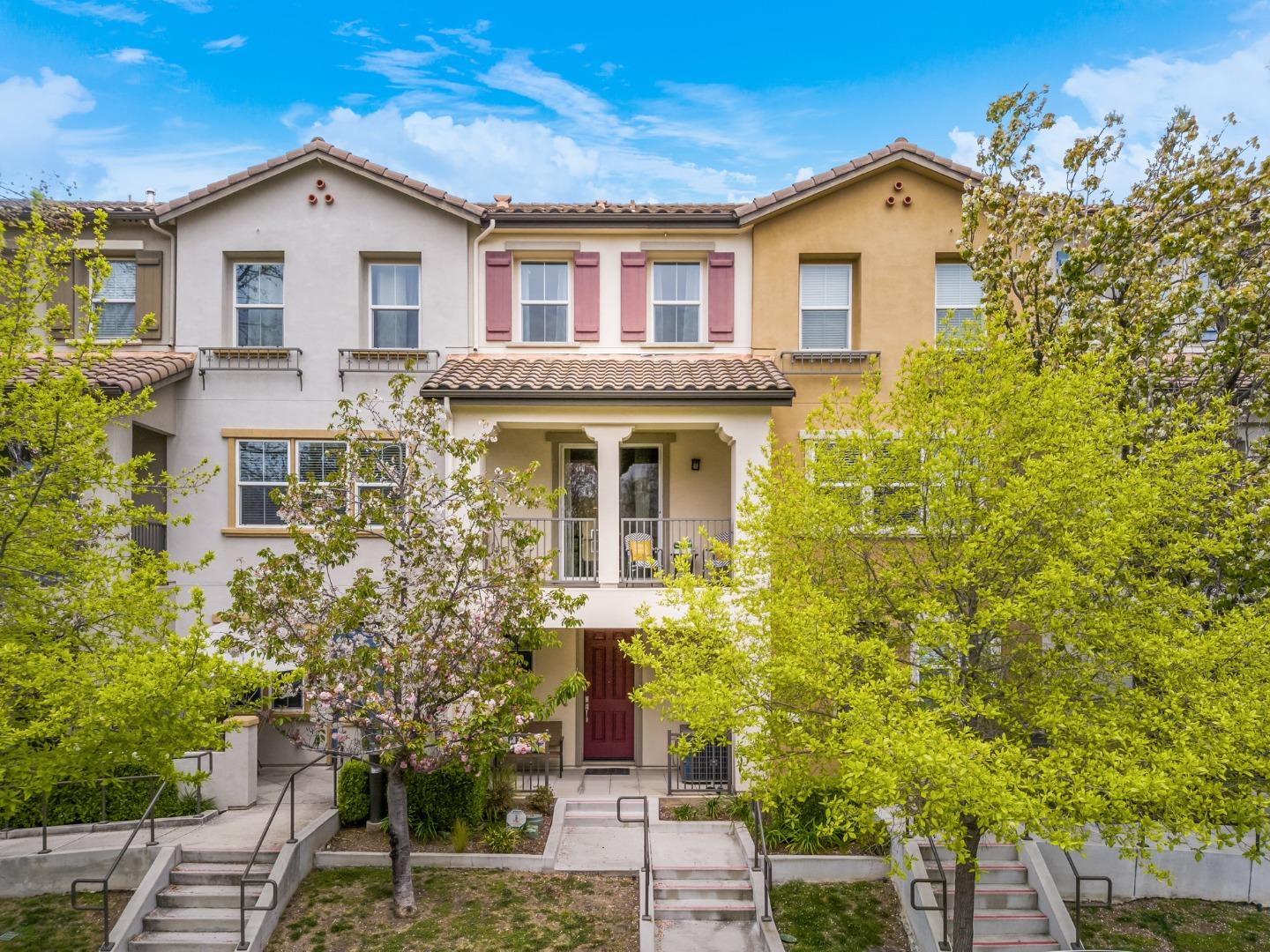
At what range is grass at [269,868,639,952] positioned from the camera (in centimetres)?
906

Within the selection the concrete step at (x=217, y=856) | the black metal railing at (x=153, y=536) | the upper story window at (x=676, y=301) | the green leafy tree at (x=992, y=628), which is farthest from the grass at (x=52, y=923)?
the upper story window at (x=676, y=301)

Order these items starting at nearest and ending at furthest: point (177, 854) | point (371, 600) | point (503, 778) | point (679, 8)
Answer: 1. point (371, 600)
2. point (177, 854)
3. point (503, 778)
4. point (679, 8)

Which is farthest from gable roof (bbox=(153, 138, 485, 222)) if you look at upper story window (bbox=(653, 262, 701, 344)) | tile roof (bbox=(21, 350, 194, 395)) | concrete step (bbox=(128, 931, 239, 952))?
concrete step (bbox=(128, 931, 239, 952))

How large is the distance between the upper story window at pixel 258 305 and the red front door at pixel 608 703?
334 inches

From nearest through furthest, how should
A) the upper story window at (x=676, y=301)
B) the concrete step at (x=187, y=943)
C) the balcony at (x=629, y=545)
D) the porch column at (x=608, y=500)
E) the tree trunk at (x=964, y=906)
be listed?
the tree trunk at (x=964, y=906), the concrete step at (x=187, y=943), the porch column at (x=608, y=500), the balcony at (x=629, y=545), the upper story window at (x=676, y=301)

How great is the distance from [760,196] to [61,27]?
47.9 ft

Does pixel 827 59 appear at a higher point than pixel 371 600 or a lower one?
higher

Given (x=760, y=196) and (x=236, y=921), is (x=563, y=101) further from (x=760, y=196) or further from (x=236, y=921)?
(x=236, y=921)

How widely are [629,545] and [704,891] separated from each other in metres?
5.74

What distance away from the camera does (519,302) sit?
14.6 metres

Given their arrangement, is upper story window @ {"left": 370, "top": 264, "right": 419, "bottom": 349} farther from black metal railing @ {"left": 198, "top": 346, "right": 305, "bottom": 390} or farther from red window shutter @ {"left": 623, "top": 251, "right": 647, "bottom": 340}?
red window shutter @ {"left": 623, "top": 251, "right": 647, "bottom": 340}

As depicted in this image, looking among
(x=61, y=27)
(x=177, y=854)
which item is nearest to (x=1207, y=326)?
(x=177, y=854)

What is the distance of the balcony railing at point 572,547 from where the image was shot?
14.1 metres

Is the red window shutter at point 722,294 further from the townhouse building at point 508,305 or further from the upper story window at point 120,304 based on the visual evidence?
the upper story window at point 120,304
